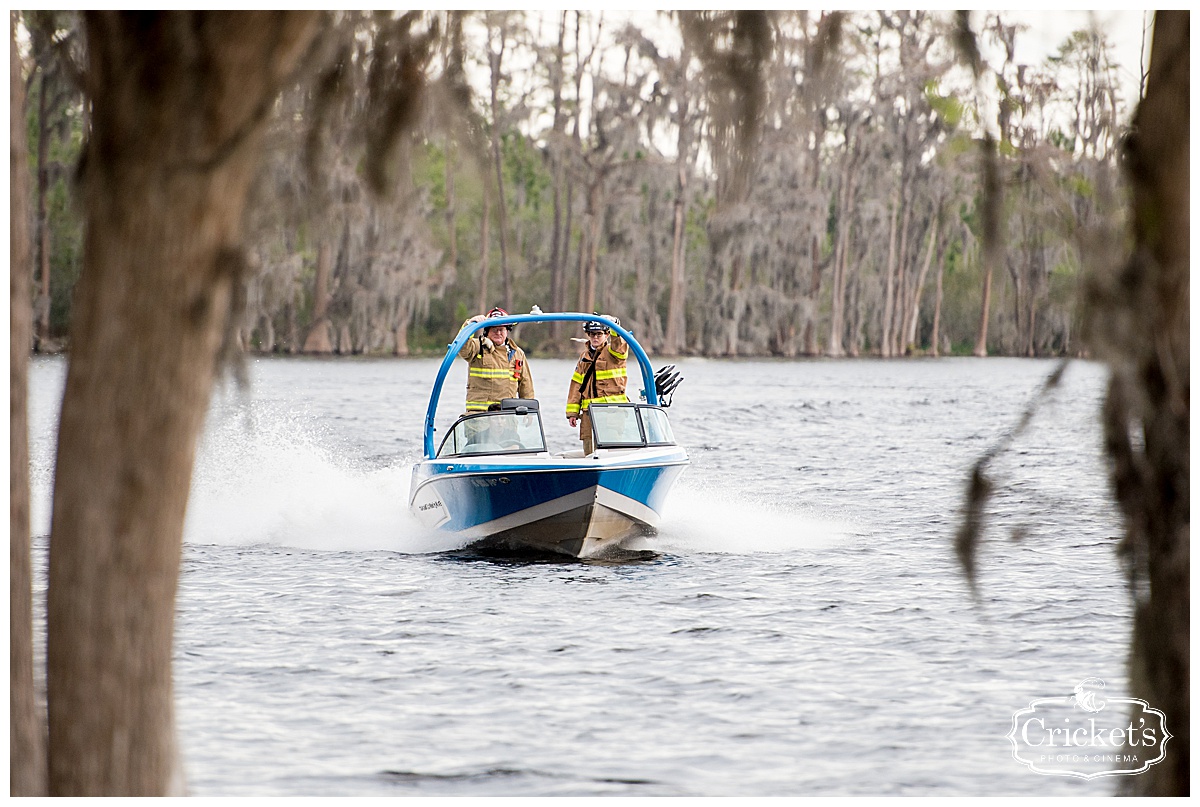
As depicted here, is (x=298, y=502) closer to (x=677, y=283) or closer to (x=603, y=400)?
(x=603, y=400)

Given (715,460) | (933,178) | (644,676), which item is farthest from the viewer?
(933,178)

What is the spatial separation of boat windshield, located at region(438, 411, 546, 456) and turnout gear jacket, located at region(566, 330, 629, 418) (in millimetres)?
437

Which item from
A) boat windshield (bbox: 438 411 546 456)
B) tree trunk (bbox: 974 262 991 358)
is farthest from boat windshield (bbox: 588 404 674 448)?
tree trunk (bbox: 974 262 991 358)

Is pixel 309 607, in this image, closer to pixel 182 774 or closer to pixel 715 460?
pixel 182 774

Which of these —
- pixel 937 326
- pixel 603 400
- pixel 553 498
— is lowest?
pixel 553 498

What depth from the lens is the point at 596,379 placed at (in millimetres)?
14422

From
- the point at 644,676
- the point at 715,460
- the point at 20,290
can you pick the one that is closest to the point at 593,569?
the point at 644,676

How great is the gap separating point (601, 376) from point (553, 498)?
1.39 metres

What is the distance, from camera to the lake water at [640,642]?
7.57 metres

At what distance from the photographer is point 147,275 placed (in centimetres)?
317

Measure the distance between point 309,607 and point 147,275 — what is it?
940cm

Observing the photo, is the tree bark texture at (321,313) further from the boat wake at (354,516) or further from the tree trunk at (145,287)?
the tree trunk at (145,287)

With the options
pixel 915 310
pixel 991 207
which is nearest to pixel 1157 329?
pixel 991 207

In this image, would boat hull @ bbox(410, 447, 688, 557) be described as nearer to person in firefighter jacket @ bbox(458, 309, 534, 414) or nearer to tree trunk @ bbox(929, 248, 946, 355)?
person in firefighter jacket @ bbox(458, 309, 534, 414)
